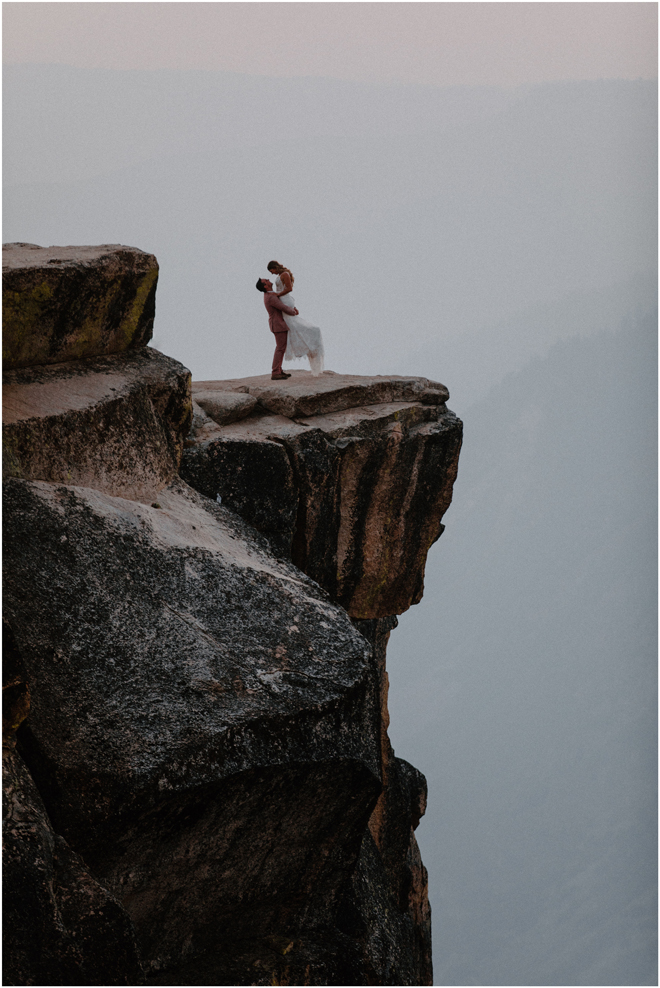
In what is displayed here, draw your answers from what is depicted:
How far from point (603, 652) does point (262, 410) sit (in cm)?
12162

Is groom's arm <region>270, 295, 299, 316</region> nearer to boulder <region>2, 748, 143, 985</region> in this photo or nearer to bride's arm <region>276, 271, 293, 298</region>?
→ bride's arm <region>276, 271, 293, 298</region>

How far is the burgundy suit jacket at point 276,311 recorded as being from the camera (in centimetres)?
1310

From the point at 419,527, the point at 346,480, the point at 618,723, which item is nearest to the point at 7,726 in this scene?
the point at 346,480

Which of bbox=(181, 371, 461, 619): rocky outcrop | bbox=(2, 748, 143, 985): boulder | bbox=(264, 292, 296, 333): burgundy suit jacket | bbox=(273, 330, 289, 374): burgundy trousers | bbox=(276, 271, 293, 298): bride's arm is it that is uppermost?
bbox=(276, 271, 293, 298): bride's arm

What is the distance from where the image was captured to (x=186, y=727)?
23.0ft

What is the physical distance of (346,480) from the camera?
12.3m

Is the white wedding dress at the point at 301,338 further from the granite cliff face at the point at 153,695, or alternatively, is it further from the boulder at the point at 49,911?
Result: the boulder at the point at 49,911

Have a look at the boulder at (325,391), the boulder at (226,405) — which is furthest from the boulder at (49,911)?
the boulder at (325,391)

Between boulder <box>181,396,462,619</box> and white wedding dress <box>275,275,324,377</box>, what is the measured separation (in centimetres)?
97

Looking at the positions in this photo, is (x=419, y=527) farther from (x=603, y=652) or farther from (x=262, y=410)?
(x=603, y=652)

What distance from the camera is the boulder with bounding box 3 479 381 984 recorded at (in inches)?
265

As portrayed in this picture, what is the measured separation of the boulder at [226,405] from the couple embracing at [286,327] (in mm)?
1549

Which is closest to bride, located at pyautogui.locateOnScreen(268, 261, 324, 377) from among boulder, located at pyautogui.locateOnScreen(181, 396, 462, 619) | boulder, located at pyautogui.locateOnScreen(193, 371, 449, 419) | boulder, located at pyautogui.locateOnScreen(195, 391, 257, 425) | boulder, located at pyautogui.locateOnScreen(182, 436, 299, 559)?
boulder, located at pyautogui.locateOnScreen(193, 371, 449, 419)

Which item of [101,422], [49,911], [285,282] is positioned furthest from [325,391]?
[49,911]
